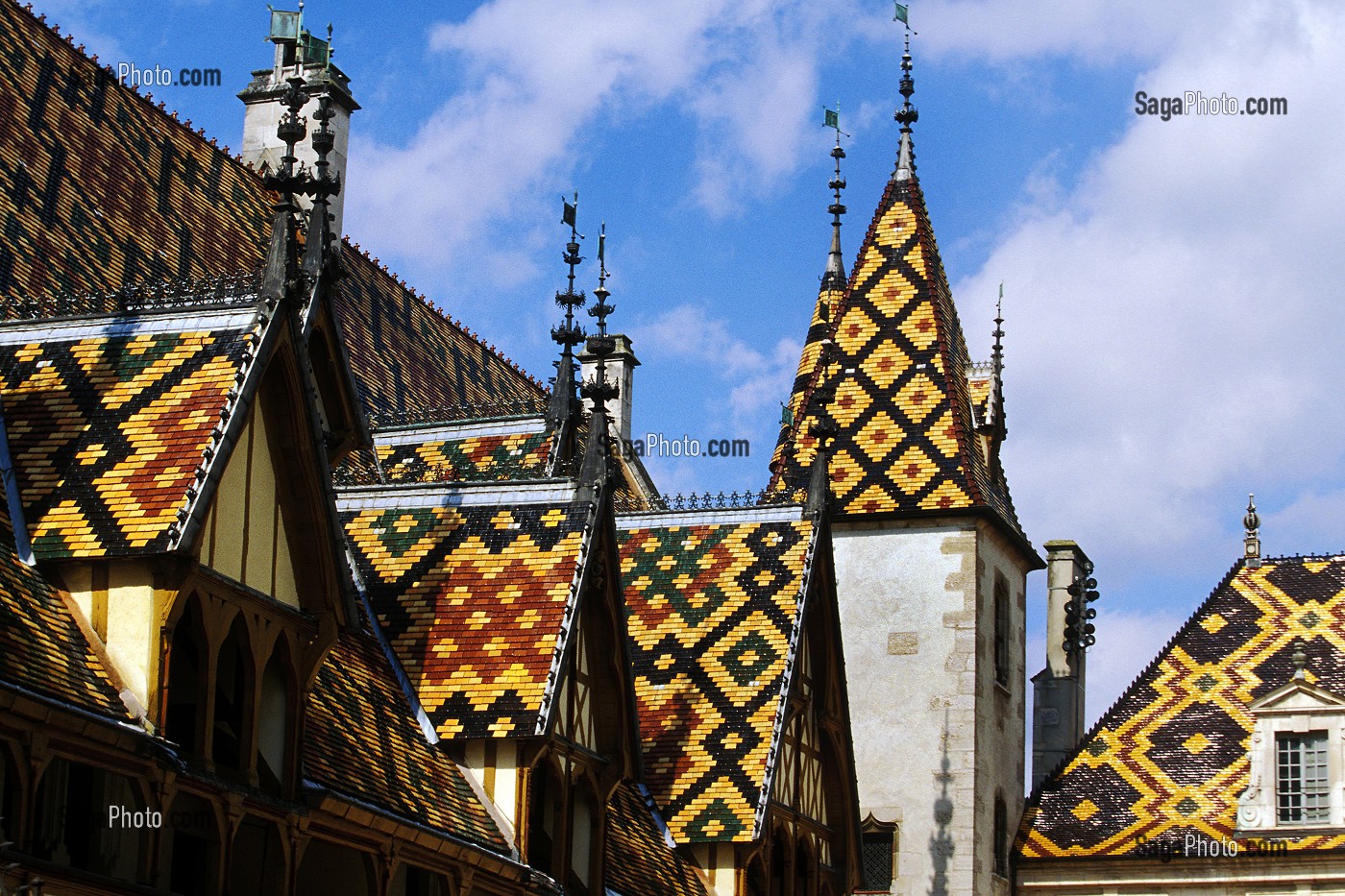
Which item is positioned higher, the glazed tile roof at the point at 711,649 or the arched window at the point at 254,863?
the glazed tile roof at the point at 711,649

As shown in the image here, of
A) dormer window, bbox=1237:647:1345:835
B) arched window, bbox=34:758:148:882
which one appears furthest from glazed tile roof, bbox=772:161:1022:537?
arched window, bbox=34:758:148:882

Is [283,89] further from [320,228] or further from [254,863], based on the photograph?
[254,863]

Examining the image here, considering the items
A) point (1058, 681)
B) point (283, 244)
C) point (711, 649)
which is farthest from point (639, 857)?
point (1058, 681)

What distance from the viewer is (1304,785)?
1463 inches

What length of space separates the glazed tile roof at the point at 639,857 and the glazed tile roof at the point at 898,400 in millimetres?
13486

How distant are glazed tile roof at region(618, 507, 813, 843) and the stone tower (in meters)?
9.05

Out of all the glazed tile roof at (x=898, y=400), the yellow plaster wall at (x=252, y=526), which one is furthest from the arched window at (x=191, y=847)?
the glazed tile roof at (x=898, y=400)

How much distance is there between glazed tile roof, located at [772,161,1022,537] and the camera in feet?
114

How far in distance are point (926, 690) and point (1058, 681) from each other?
763 centimetres

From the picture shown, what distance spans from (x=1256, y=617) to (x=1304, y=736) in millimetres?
3064

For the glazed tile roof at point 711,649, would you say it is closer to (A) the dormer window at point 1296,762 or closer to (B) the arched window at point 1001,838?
(B) the arched window at point 1001,838

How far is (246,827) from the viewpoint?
1441 cm

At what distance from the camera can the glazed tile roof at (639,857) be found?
19656 mm

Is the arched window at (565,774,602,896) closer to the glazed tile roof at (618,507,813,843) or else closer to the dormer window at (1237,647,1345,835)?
the glazed tile roof at (618,507,813,843)
